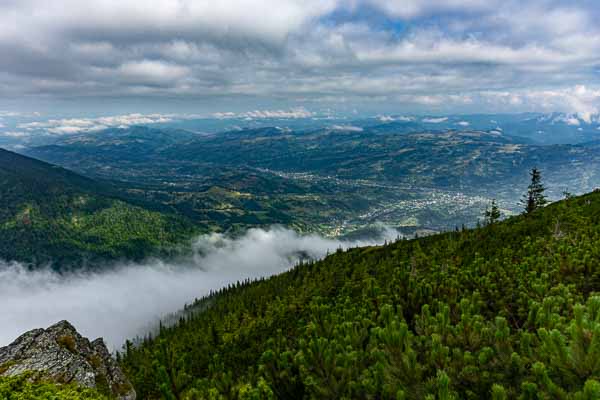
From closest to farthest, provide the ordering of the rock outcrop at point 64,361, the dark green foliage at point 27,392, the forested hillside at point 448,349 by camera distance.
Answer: the forested hillside at point 448,349, the dark green foliage at point 27,392, the rock outcrop at point 64,361

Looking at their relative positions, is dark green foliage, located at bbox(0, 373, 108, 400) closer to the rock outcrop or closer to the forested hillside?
the forested hillside

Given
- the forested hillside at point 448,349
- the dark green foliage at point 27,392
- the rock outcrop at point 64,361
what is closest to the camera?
the forested hillside at point 448,349

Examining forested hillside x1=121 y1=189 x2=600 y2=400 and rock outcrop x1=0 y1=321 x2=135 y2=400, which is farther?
rock outcrop x1=0 y1=321 x2=135 y2=400

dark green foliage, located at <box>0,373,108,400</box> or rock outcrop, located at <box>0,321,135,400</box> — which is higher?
dark green foliage, located at <box>0,373,108,400</box>

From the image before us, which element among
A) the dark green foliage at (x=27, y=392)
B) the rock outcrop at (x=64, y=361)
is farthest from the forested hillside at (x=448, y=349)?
the rock outcrop at (x=64, y=361)

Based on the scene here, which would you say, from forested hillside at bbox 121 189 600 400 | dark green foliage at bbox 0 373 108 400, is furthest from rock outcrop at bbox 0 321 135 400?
forested hillside at bbox 121 189 600 400

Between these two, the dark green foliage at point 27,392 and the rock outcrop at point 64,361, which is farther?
the rock outcrop at point 64,361

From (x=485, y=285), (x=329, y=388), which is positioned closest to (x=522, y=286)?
(x=485, y=285)

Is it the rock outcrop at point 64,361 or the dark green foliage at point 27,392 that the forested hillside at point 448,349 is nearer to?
the dark green foliage at point 27,392
